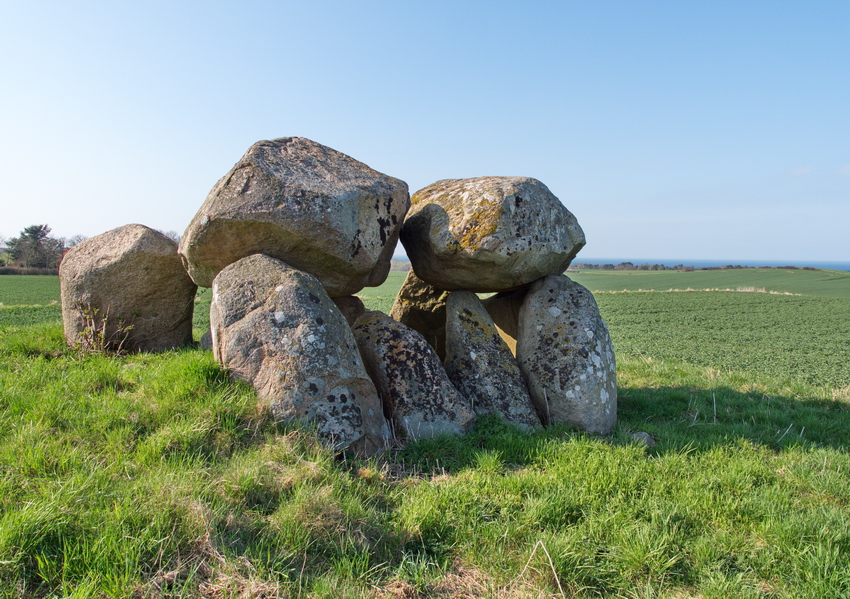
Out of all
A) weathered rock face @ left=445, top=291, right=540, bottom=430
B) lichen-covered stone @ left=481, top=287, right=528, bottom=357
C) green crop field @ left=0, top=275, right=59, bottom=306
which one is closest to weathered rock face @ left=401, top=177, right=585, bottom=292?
weathered rock face @ left=445, top=291, right=540, bottom=430

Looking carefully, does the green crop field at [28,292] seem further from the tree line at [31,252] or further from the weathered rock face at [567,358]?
the weathered rock face at [567,358]

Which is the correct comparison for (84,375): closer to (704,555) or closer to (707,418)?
(704,555)

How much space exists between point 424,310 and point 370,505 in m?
4.84

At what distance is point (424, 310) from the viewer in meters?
8.48

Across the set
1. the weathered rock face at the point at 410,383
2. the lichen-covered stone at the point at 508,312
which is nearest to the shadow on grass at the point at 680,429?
the weathered rock face at the point at 410,383

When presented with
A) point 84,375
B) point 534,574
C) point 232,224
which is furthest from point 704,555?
point 84,375

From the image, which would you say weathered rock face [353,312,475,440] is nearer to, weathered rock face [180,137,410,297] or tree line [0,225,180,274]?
weathered rock face [180,137,410,297]

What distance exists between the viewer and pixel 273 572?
118 inches

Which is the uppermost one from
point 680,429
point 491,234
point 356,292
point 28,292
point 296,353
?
point 491,234

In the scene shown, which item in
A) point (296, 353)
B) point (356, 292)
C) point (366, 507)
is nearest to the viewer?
point (366, 507)

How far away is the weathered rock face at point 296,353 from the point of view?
15.4ft

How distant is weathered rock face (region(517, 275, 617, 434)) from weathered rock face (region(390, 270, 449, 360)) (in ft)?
5.38

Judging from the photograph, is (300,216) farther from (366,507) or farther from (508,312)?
(508,312)

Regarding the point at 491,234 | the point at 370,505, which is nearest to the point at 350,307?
the point at 491,234
